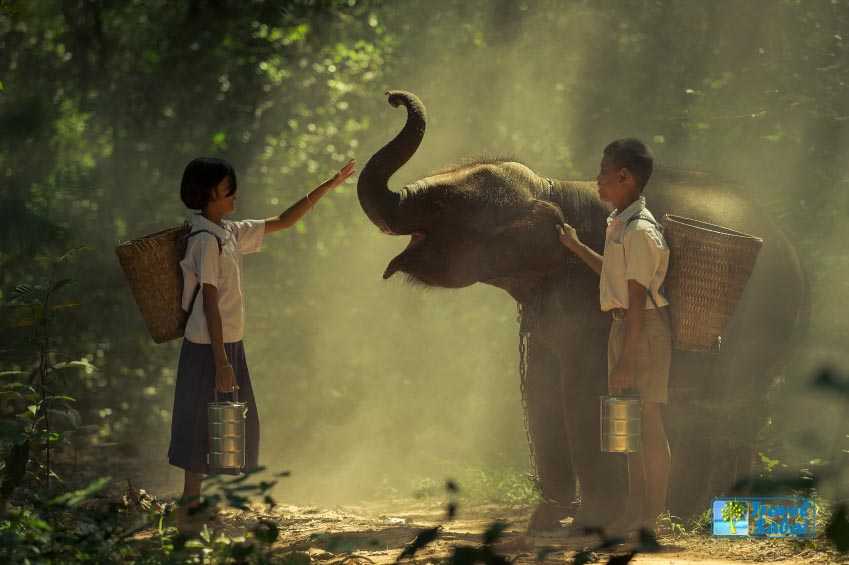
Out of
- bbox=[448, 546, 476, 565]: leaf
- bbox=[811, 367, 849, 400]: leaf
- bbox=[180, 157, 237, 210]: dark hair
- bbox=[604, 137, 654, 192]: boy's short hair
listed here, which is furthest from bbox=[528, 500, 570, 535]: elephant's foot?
bbox=[811, 367, 849, 400]: leaf

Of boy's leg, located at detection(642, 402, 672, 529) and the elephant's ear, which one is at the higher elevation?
the elephant's ear

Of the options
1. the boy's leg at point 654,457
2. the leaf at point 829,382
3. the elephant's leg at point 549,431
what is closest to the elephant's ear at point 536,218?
the elephant's leg at point 549,431

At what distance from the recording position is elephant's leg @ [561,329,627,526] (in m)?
7.11

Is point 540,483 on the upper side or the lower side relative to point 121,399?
lower

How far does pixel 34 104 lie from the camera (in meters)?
12.4

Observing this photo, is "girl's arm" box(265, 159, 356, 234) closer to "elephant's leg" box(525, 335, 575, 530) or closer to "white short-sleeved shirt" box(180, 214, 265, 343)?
"white short-sleeved shirt" box(180, 214, 265, 343)

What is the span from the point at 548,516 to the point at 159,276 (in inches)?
106

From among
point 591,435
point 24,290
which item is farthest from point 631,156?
point 24,290

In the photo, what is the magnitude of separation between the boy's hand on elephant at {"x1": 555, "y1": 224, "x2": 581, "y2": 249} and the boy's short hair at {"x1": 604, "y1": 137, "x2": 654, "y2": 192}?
0.50 metres

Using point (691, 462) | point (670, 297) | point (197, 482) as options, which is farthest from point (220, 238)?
point (691, 462)

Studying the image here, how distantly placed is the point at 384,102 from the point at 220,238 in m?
6.34

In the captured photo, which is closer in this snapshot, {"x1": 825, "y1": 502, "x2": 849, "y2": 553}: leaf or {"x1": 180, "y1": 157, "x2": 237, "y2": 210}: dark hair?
{"x1": 825, "y1": 502, "x2": 849, "y2": 553}: leaf

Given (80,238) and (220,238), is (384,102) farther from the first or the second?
(220,238)

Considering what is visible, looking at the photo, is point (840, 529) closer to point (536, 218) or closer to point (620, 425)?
point (620, 425)
